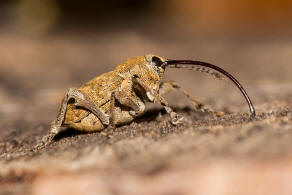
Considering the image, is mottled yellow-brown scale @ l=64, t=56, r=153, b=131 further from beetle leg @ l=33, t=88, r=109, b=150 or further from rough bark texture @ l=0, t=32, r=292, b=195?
rough bark texture @ l=0, t=32, r=292, b=195

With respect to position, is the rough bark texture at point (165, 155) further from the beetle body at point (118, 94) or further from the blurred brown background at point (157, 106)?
the beetle body at point (118, 94)

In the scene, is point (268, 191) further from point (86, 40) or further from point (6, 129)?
point (86, 40)

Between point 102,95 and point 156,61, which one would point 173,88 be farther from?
point 102,95

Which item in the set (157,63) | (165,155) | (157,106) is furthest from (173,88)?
(165,155)

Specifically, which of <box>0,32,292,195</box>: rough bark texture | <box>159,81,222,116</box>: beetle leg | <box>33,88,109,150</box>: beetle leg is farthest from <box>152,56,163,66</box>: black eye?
<box>33,88,109,150</box>: beetle leg

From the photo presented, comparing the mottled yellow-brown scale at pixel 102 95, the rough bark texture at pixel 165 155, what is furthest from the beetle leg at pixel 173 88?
the mottled yellow-brown scale at pixel 102 95
